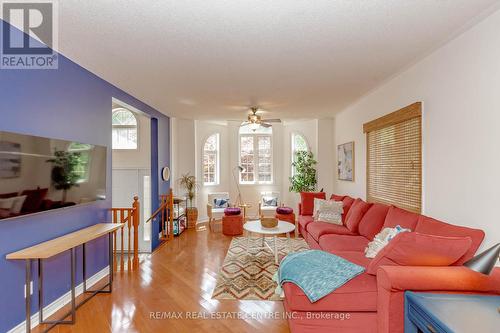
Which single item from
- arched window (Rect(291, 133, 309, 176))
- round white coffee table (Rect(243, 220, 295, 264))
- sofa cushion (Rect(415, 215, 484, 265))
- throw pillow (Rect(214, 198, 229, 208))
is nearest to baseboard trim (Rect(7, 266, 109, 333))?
round white coffee table (Rect(243, 220, 295, 264))

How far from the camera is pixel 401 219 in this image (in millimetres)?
2869

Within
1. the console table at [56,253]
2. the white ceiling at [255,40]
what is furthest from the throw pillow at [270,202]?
the console table at [56,253]

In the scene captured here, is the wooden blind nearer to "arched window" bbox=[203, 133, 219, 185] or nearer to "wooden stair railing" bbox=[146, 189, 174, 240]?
"wooden stair railing" bbox=[146, 189, 174, 240]

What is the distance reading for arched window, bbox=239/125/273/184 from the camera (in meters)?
7.46

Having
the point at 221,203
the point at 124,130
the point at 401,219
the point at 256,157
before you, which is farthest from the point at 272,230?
the point at 124,130

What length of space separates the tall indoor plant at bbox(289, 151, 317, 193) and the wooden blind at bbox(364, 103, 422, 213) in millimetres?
2132

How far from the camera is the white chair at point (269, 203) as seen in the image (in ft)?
23.1

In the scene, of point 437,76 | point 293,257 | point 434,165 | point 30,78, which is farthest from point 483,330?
point 30,78

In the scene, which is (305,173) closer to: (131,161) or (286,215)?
(286,215)

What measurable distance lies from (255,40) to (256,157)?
5185 mm

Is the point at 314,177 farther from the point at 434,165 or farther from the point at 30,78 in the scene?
the point at 30,78

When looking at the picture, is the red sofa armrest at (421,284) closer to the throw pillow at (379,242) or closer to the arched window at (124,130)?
the throw pillow at (379,242)
